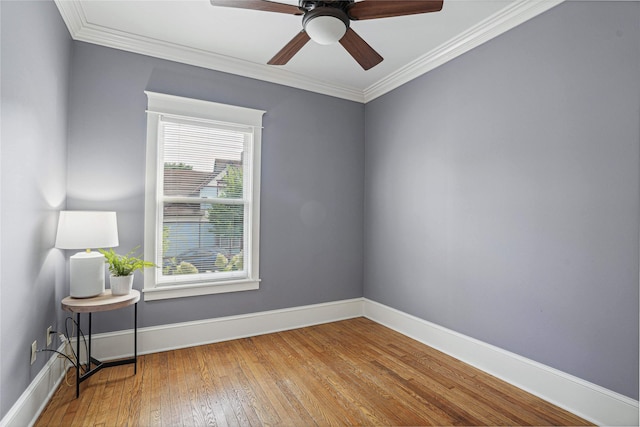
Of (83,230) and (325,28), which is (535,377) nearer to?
(325,28)

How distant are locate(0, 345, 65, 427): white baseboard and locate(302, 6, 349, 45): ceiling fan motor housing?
258cm

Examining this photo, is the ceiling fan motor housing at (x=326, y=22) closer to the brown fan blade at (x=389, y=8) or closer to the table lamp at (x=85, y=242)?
the brown fan blade at (x=389, y=8)

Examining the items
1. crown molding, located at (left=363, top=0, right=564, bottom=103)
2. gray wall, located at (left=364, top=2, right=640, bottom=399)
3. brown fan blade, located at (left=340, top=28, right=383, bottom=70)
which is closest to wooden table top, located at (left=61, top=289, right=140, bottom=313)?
brown fan blade, located at (left=340, top=28, right=383, bottom=70)

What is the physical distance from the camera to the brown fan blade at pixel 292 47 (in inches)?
84.1

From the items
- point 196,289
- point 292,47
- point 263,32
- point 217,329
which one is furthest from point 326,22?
point 217,329

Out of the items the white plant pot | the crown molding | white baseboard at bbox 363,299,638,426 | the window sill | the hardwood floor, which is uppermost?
the crown molding

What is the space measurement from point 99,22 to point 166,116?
33.2 inches

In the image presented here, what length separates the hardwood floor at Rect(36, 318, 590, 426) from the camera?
80.9 inches

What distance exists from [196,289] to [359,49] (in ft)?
8.26

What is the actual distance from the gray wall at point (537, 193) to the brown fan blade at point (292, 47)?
1.56m

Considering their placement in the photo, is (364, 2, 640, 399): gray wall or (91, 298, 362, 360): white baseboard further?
(91, 298, 362, 360): white baseboard

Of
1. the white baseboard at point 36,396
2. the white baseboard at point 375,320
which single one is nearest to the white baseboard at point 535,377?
the white baseboard at point 375,320

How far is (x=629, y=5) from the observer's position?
1.93 m

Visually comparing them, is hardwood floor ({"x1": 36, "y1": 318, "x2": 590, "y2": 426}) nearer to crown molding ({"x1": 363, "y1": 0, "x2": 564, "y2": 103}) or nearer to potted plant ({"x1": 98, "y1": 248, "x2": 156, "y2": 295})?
potted plant ({"x1": 98, "y1": 248, "x2": 156, "y2": 295})
